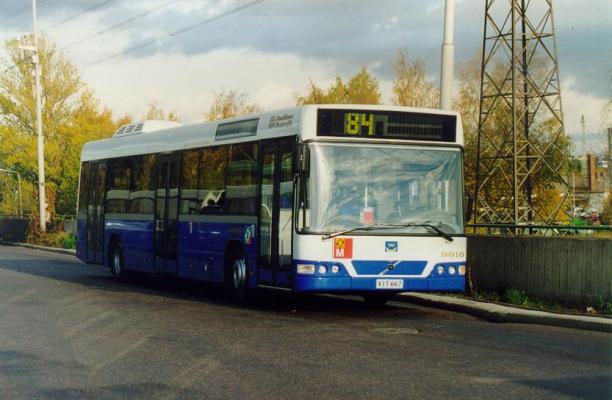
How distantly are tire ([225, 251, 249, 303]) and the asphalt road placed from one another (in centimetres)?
27

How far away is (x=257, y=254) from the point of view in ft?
52.2

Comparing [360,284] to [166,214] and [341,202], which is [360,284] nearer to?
[341,202]

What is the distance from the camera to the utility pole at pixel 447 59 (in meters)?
18.1

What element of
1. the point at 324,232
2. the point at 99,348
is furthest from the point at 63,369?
the point at 324,232

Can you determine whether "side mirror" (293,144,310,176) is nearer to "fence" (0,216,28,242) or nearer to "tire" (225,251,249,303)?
"tire" (225,251,249,303)

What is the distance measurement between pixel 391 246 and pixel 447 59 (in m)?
5.10

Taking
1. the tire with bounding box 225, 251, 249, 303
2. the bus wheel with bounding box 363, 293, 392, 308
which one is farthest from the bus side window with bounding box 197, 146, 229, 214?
the bus wheel with bounding box 363, 293, 392, 308

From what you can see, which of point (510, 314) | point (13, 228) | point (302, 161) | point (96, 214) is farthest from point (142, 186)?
point (13, 228)

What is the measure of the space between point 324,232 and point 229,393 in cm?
617

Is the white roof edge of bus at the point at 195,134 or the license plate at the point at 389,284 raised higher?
the white roof edge of bus at the point at 195,134

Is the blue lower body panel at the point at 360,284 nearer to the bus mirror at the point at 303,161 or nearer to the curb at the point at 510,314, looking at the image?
the curb at the point at 510,314

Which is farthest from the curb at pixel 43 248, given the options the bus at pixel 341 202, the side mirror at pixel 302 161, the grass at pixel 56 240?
the side mirror at pixel 302 161

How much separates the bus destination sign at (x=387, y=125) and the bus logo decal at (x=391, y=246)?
61.6 inches

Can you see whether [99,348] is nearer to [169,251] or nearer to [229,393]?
[229,393]
